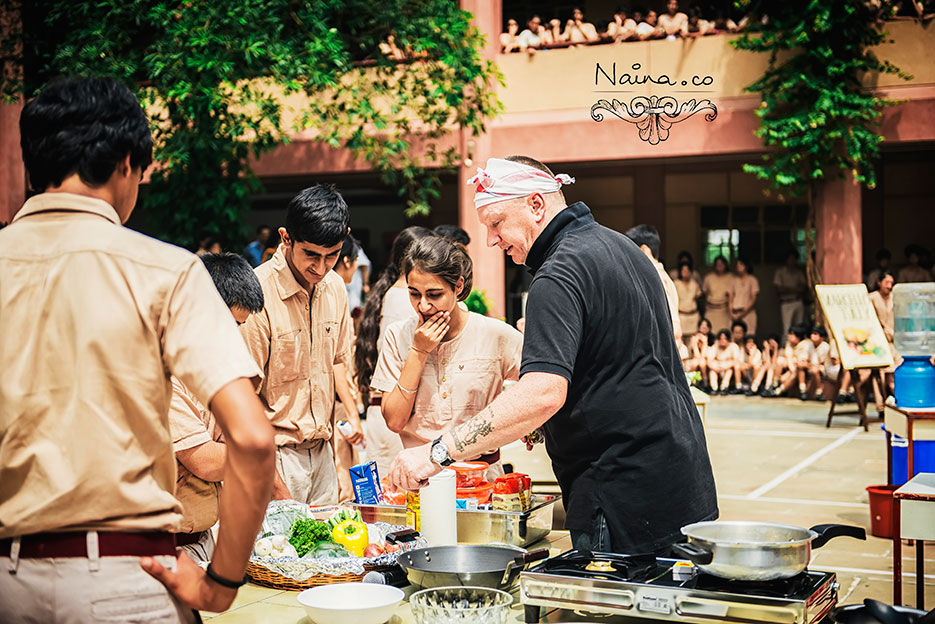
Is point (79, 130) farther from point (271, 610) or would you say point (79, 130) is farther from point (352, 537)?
point (352, 537)

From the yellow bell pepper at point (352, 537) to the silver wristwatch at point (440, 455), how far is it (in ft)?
1.04

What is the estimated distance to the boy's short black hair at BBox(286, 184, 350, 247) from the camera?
11.5 feet

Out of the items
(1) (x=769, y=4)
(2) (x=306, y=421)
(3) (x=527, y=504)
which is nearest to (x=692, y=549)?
(3) (x=527, y=504)

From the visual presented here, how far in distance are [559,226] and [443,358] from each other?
1091 millimetres

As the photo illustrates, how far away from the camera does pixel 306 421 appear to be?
366cm

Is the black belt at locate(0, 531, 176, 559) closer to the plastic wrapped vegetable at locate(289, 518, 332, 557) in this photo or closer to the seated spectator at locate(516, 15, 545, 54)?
the plastic wrapped vegetable at locate(289, 518, 332, 557)

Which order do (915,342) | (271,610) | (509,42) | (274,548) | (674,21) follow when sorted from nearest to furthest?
1. (271,610)
2. (274,548)
3. (915,342)
4. (674,21)
5. (509,42)

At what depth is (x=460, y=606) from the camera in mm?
2062

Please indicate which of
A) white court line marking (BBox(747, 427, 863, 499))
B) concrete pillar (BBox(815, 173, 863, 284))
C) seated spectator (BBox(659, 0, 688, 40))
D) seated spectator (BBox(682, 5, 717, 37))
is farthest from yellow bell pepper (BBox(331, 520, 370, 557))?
concrete pillar (BBox(815, 173, 863, 284))

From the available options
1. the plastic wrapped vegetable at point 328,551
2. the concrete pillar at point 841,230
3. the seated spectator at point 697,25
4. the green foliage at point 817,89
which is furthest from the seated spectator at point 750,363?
the plastic wrapped vegetable at point 328,551

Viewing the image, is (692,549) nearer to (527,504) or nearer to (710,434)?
(527,504)

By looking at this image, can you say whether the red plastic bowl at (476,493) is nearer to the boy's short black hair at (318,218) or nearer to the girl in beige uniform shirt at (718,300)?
the boy's short black hair at (318,218)

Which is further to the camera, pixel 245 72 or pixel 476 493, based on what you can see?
pixel 245 72

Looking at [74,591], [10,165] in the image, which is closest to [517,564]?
[74,591]
